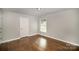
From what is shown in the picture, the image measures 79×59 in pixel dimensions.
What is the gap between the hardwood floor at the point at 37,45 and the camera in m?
1.39

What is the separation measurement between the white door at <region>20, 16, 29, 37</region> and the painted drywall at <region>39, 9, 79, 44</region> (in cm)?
31

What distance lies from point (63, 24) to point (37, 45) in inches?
24.9

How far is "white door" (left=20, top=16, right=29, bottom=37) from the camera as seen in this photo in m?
1.41

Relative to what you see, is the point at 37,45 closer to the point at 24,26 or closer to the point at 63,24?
the point at 24,26

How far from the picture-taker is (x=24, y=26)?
1447 mm

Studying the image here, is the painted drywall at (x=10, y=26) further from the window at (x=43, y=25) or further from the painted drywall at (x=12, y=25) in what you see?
the window at (x=43, y=25)

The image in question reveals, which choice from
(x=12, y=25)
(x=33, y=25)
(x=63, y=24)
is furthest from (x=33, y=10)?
(x=63, y=24)

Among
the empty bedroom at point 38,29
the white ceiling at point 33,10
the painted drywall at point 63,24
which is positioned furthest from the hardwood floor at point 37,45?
the white ceiling at point 33,10

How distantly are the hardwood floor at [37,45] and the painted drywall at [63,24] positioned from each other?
0.11 meters

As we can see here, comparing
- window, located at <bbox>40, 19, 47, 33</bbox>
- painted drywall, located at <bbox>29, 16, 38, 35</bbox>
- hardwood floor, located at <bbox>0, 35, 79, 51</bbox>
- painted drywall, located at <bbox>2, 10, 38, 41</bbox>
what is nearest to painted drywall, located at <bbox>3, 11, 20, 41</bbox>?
painted drywall, located at <bbox>2, 10, 38, 41</bbox>

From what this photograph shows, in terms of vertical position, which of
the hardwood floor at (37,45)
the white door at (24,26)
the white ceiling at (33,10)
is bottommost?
the hardwood floor at (37,45)

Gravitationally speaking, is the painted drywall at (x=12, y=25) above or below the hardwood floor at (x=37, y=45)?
above
